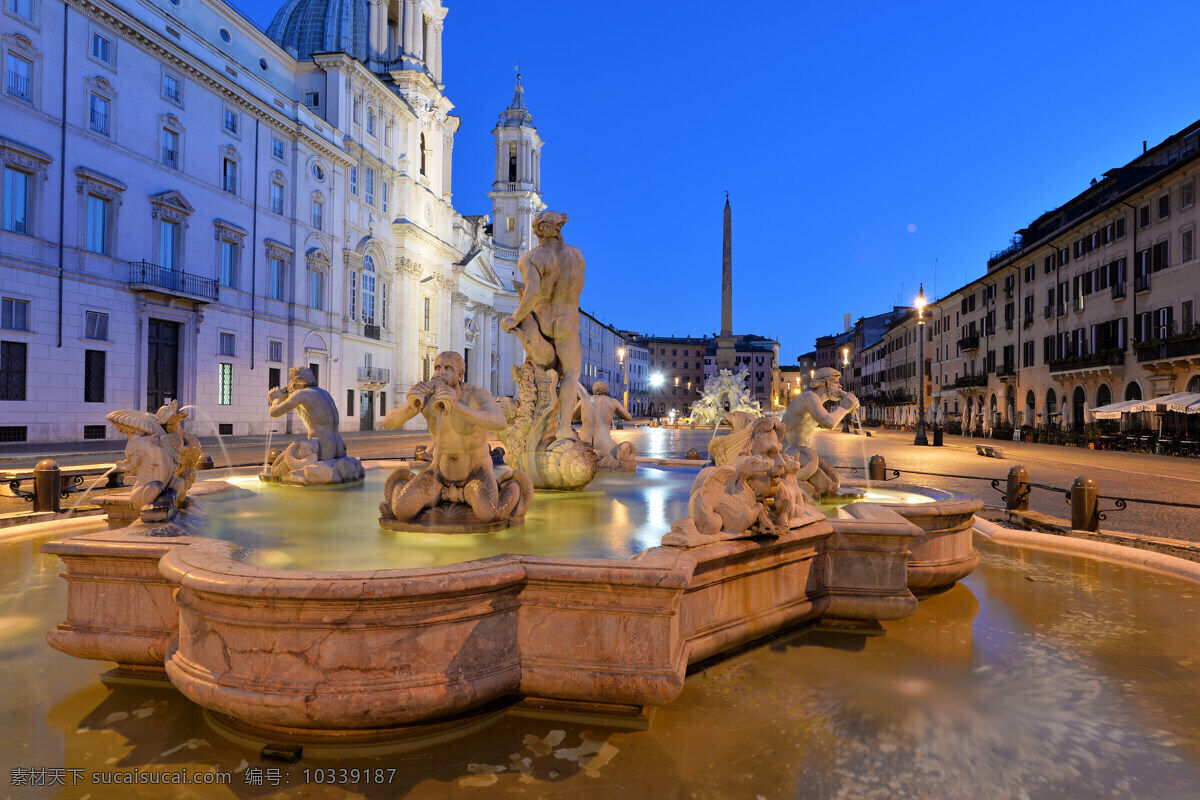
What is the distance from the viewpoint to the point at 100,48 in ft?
75.0

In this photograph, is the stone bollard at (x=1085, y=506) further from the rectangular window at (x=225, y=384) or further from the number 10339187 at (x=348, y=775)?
the rectangular window at (x=225, y=384)

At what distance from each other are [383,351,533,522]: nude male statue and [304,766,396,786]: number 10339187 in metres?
1.97

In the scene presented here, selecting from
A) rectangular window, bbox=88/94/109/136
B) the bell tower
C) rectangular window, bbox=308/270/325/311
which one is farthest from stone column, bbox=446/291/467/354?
rectangular window, bbox=88/94/109/136

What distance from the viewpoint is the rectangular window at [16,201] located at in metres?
20.1

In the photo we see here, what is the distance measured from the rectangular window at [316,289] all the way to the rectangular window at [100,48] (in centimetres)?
1288

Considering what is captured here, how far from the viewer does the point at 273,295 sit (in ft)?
106

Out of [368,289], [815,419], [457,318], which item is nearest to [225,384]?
[368,289]

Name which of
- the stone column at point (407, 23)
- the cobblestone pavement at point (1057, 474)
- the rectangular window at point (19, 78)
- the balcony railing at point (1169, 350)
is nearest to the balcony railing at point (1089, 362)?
the balcony railing at point (1169, 350)

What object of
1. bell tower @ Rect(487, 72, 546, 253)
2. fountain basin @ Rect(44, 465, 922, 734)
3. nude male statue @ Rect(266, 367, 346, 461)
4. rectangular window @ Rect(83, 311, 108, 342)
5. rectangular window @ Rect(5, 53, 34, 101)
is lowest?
fountain basin @ Rect(44, 465, 922, 734)

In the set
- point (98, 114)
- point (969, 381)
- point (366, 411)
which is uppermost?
point (98, 114)

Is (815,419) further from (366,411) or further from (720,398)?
(720,398)

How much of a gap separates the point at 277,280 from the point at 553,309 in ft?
98.1

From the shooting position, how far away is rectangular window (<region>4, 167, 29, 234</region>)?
2014 cm

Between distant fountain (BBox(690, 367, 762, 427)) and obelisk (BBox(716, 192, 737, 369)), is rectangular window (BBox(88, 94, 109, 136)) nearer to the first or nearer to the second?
distant fountain (BBox(690, 367, 762, 427))
